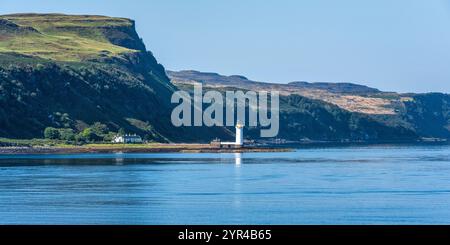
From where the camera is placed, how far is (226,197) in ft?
256

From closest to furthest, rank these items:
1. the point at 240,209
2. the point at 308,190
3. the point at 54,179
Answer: the point at 240,209
the point at 308,190
the point at 54,179

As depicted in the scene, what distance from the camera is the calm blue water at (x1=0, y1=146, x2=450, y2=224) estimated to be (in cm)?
6219

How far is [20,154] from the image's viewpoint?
18950 cm

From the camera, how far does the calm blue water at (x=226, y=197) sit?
6219cm

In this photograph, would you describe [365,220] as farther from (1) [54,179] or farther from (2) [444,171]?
(2) [444,171]

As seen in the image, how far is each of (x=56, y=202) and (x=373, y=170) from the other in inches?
2279
